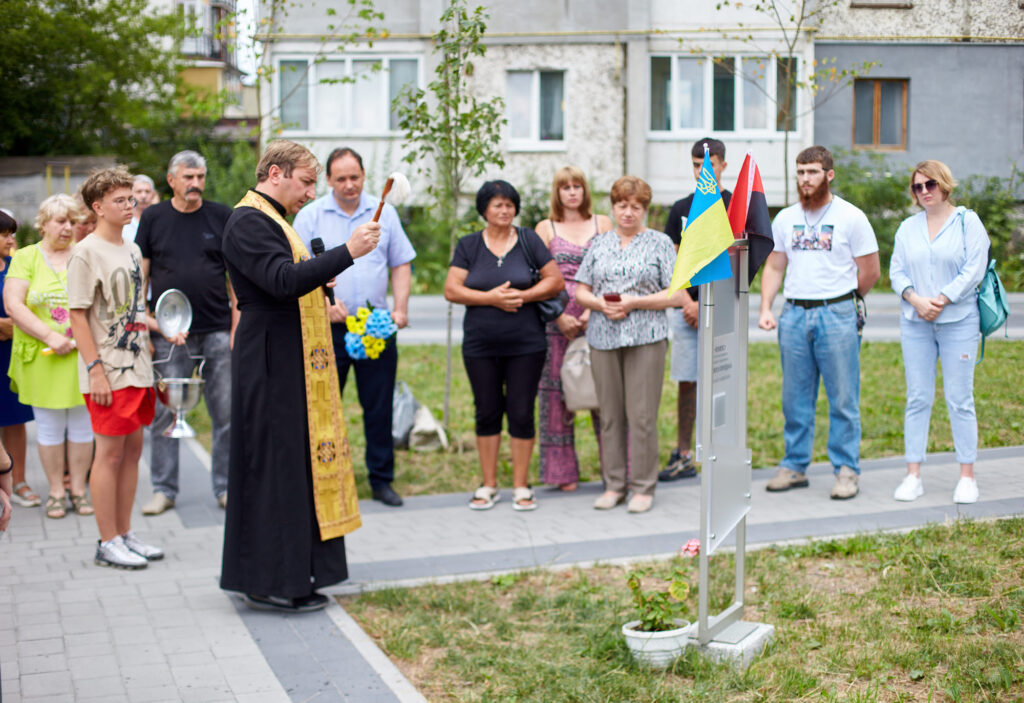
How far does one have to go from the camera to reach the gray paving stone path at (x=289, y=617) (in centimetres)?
461

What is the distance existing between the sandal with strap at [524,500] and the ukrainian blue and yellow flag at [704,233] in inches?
135

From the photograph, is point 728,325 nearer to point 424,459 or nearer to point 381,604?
point 381,604

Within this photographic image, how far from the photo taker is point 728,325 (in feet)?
15.8

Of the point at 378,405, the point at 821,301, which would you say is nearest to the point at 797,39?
the point at 821,301

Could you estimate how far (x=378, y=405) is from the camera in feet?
25.8

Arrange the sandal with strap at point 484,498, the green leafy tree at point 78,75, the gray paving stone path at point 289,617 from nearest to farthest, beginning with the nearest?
the gray paving stone path at point 289,617 → the sandal with strap at point 484,498 → the green leafy tree at point 78,75

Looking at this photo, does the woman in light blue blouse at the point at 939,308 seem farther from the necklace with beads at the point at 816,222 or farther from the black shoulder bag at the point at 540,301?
the black shoulder bag at the point at 540,301

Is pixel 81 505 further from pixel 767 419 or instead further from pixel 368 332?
pixel 767 419

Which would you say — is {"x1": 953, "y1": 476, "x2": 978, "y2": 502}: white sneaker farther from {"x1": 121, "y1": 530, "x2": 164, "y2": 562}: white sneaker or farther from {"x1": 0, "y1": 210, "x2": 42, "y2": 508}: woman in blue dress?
{"x1": 0, "y1": 210, "x2": 42, "y2": 508}: woman in blue dress

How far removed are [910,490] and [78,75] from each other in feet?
38.5

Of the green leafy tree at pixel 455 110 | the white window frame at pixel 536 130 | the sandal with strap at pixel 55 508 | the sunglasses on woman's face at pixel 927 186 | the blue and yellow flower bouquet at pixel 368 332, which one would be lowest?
the sandal with strap at pixel 55 508

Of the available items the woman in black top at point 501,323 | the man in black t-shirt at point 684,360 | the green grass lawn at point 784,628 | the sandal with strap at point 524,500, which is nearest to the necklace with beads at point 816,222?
the man in black t-shirt at point 684,360

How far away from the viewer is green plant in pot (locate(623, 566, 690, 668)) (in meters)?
4.63

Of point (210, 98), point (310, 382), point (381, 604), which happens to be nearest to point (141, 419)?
point (310, 382)
